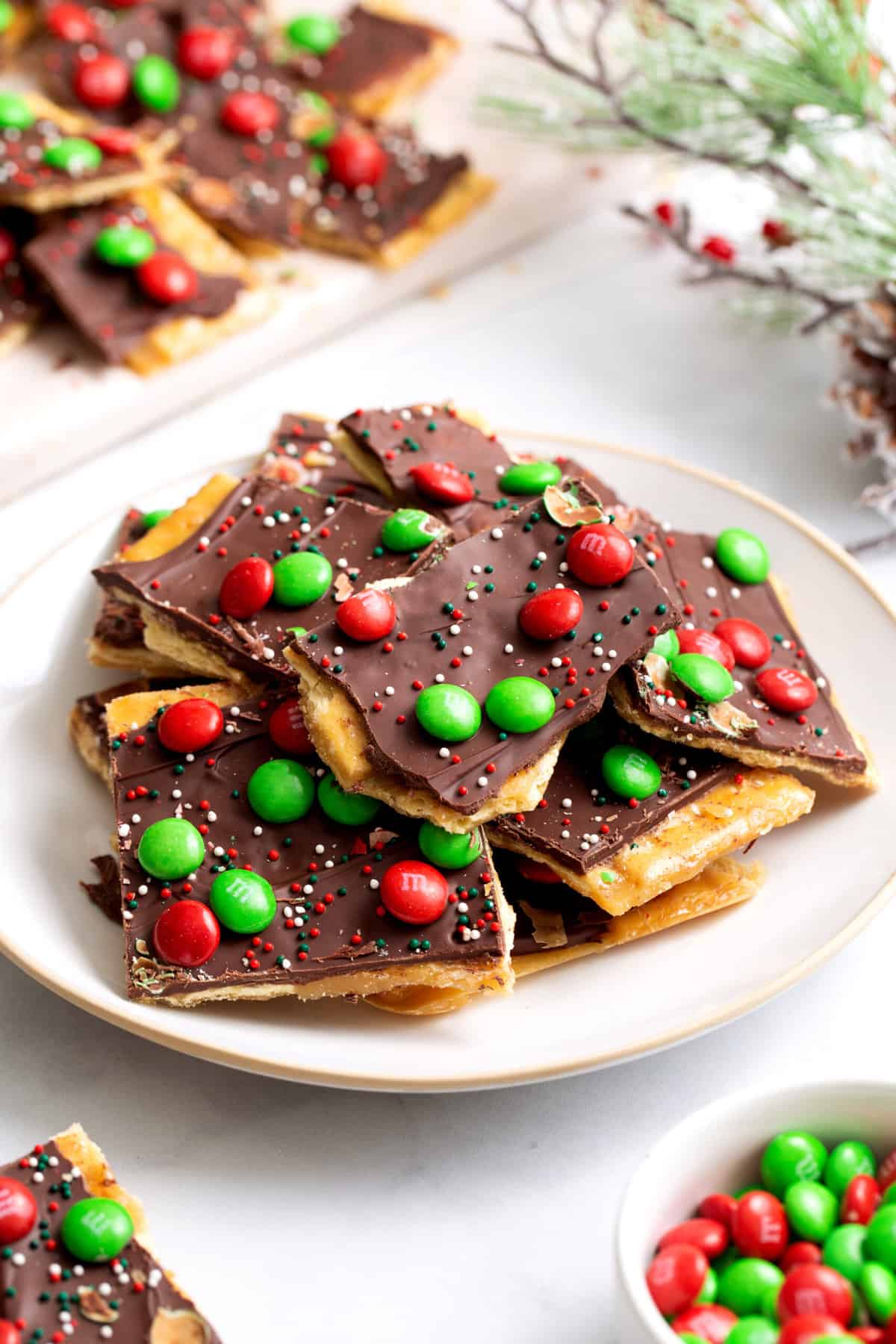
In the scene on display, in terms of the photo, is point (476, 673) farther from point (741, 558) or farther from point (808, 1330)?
point (808, 1330)

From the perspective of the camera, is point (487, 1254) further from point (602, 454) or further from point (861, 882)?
point (602, 454)

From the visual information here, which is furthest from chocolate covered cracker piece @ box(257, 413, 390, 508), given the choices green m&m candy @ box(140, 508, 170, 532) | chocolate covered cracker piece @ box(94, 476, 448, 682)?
green m&m candy @ box(140, 508, 170, 532)

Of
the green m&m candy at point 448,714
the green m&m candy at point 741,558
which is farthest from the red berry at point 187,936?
the green m&m candy at point 741,558

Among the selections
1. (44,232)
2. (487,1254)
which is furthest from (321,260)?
(487,1254)

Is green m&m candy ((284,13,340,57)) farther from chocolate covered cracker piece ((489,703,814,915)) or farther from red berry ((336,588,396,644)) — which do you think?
chocolate covered cracker piece ((489,703,814,915))

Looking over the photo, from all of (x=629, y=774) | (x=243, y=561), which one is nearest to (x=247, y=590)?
(x=243, y=561)

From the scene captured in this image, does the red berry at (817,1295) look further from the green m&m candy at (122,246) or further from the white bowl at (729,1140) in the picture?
the green m&m candy at (122,246)
